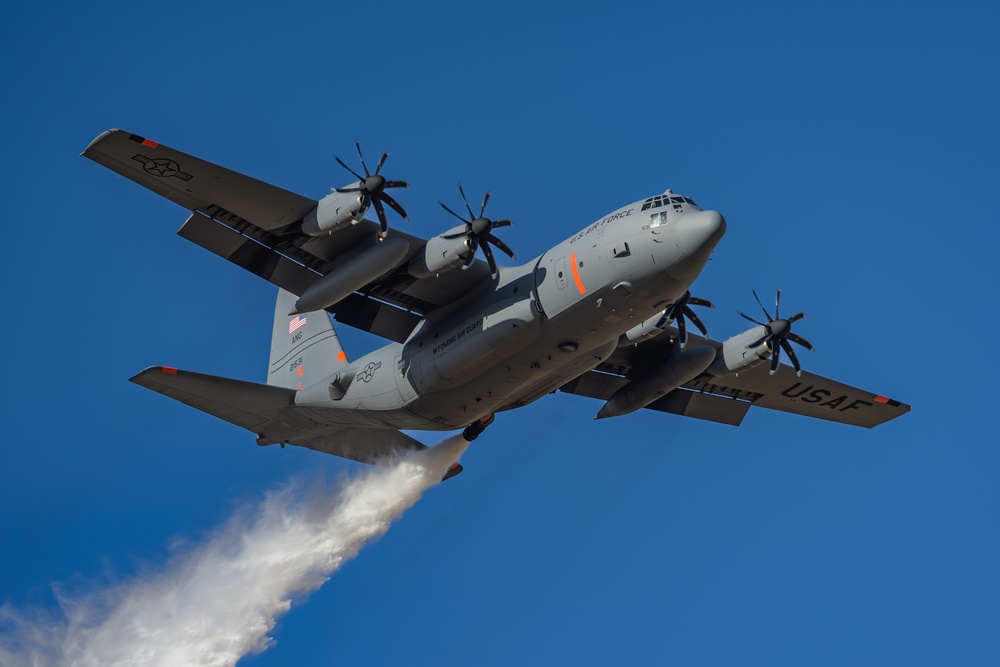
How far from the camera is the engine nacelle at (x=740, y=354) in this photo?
2786cm

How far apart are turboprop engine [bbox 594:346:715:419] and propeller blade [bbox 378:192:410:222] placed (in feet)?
24.6

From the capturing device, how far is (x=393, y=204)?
23.5 meters

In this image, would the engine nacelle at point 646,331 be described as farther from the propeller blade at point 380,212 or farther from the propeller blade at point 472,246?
the propeller blade at point 380,212

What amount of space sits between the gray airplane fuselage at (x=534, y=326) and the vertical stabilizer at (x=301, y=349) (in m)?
1.66

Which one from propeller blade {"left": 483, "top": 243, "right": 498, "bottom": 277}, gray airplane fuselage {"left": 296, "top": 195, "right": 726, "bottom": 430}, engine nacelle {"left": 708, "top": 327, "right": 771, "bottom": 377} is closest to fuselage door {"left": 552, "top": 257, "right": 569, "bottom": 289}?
gray airplane fuselage {"left": 296, "top": 195, "right": 726, "bottom": 430}

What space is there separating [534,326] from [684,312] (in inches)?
176

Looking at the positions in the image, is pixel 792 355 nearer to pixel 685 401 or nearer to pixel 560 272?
pixel 685 401

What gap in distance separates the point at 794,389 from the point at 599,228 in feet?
31.0

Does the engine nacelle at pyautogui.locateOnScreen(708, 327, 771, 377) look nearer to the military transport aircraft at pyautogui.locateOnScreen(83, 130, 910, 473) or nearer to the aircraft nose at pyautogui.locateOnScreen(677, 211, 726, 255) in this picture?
the military transport aircraft at pyautogui.locateOnScreen(83, 130, 910, 473)

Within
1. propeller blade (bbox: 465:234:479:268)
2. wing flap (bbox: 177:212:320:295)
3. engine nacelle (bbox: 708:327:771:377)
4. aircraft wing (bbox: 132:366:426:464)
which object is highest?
engine nacelle (bbox: 708:327:771:377)

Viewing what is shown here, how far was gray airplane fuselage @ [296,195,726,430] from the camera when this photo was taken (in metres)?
22.9

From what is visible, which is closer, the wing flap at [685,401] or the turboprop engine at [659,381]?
the turboprop engine at [659,381]

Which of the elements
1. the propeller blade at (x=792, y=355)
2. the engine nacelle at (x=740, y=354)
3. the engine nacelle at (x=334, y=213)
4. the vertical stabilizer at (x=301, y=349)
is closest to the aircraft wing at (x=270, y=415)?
the vertical stabilizer at (x=301, y=349)

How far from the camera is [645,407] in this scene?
100 ft
